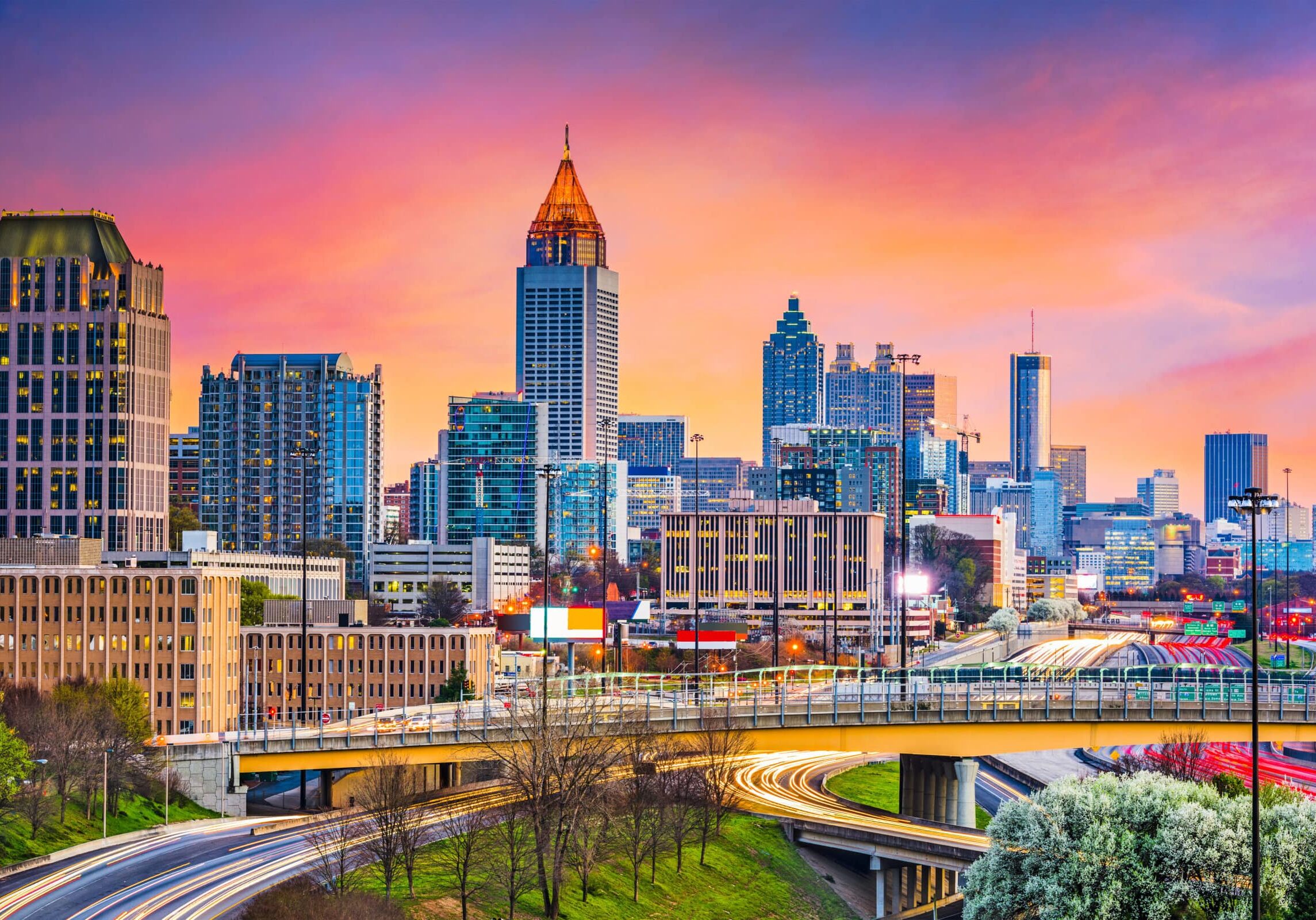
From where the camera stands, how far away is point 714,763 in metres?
85.1

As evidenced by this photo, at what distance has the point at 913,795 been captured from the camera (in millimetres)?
94625

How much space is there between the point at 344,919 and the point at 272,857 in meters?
14.1

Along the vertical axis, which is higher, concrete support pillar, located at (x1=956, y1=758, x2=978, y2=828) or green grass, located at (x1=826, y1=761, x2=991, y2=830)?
concrete support pillar, located at (x1=956, y1=758, x2=978, y2=828)

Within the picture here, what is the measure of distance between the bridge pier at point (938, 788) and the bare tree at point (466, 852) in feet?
93.7

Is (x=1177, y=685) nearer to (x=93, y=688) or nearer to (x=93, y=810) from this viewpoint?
(x=93, y=810)

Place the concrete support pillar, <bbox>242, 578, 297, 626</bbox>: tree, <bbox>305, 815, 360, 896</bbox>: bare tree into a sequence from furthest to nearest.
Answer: <bbox>242, 578, 297, 626</bbox>: tree, the concrete support pillar, <bbox>305, 815, 360, 896</bbox>: bare tree

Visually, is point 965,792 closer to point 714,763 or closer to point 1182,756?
point 714,763

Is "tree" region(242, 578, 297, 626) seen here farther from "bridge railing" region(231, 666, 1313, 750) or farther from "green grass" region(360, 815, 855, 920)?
"green grass" region(360, 815, 855, 920)

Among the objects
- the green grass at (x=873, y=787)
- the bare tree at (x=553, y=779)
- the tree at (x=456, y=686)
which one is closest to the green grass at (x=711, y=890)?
the bare tree at (x=553, y=779)

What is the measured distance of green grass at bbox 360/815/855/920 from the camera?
64375 mm

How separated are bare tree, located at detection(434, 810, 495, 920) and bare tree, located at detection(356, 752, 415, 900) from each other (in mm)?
2088

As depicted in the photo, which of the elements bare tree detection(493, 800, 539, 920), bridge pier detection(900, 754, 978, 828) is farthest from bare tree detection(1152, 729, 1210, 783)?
bare tree detection(493, 800, 539, 920)

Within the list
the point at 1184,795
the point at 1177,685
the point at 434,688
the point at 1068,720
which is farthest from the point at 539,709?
the point at 434,688

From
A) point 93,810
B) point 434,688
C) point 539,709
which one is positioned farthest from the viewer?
point 434,688
